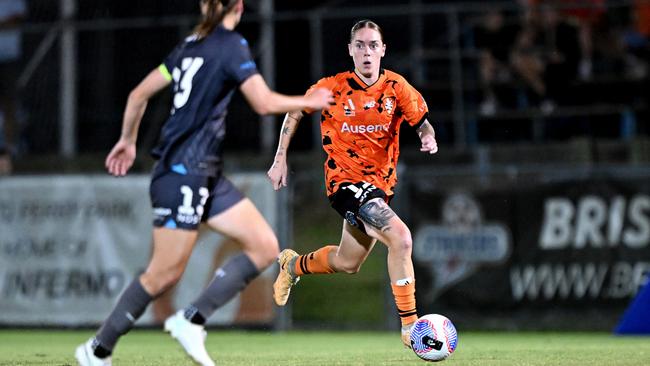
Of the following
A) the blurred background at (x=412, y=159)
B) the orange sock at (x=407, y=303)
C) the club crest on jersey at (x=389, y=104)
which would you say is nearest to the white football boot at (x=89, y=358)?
the orange sock at (x=407, y=303)

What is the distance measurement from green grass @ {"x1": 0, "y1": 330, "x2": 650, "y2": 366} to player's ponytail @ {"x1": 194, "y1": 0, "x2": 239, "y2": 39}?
2663 mm

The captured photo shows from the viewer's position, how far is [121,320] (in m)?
7.27

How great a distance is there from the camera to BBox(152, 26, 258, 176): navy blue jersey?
7289 mm

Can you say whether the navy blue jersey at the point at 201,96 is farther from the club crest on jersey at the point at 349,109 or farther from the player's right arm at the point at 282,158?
the club crest on jersey at the point at 349,109

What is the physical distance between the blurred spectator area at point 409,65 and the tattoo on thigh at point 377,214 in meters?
6.49

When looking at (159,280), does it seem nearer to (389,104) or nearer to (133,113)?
(133,113)

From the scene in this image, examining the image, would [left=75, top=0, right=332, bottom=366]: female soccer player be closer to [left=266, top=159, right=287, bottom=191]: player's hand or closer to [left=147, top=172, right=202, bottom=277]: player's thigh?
[left=147, top=172, right=202, bottom=277]: player's thigh

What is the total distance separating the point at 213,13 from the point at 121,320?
1.80 meters

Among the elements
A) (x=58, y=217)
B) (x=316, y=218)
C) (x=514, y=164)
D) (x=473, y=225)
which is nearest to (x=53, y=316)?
(x=58, y=217)

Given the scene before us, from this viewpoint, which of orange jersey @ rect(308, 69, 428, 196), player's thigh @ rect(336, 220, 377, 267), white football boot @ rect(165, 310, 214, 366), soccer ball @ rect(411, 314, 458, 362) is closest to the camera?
white football boot @ rect(165, 310, 214, 366)

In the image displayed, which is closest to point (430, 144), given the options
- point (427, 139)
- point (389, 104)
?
point (427, 139)

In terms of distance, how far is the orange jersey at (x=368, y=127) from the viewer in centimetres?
958

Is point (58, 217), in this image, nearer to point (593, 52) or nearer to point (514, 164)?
point (514, 164)

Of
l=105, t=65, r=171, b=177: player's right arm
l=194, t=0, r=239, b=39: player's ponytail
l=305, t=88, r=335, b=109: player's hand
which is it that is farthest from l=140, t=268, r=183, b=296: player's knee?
l=194, t=0, r=239, b=39: player's ponytail
